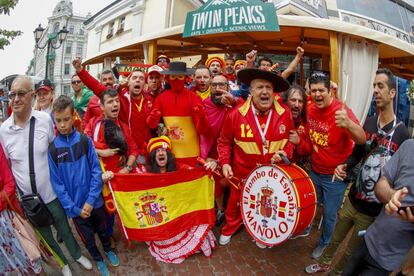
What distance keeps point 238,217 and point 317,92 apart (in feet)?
6.34

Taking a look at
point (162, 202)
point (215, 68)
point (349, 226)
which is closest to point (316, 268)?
point (349, 226)

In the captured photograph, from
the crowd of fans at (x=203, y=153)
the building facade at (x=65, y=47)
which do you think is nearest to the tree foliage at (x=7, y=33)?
the crowd of fans at (x=203, y=153)

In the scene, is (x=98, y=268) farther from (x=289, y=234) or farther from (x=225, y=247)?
(x=289, y=234)

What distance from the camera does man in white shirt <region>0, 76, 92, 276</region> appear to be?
9.82ft

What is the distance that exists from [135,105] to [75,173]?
1.39 metres

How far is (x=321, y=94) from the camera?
3410 mm

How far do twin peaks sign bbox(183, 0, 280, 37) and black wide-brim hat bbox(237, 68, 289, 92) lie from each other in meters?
1.90

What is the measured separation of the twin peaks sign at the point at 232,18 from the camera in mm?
5344

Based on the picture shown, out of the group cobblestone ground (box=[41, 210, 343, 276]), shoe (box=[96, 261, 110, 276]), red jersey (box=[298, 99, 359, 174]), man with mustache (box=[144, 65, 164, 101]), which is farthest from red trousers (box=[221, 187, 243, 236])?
man with mustache (box=[144, 65, 164, 101])

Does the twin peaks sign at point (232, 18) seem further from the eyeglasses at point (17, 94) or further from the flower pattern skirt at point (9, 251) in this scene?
the flower pattern skirt at point (9, 251)

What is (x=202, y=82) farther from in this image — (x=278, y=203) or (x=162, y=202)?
(x=278, y=203)

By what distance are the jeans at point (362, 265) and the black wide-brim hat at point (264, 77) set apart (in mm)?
1933

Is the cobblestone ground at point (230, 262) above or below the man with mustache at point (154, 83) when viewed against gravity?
below

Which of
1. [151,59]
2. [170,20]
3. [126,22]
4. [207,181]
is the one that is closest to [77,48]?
[126,22]
